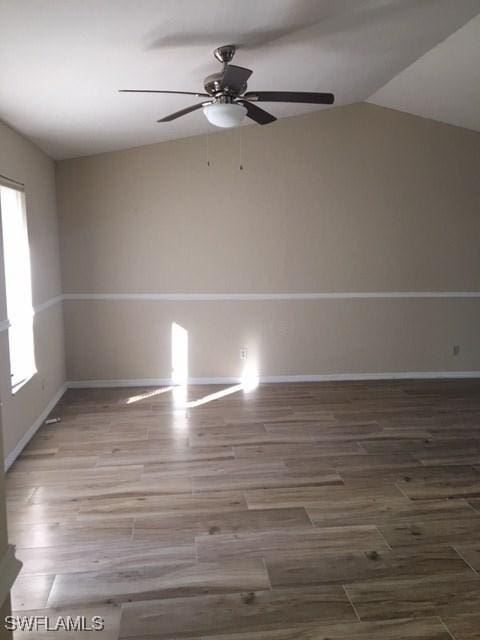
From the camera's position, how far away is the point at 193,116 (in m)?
4.26

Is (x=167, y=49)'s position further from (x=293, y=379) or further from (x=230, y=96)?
Answer: (x=293, y=379)

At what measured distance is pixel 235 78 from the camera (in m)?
2.64

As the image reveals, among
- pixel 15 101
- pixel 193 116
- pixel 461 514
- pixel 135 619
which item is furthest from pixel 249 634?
pixel 193 116

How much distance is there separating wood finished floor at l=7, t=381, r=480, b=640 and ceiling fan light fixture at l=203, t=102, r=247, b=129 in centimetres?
219

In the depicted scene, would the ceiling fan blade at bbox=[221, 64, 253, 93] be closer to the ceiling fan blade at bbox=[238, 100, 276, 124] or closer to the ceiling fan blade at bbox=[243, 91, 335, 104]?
the ceiling fan blade at bbox=[243, 91, 335, 104]

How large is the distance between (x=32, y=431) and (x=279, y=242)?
2.95 m

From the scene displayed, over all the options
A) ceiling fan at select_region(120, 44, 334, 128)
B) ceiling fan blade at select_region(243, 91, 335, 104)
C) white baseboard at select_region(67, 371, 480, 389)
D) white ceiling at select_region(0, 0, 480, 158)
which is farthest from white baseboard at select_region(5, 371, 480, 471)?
ceiling fan blade at select_region(243, 91, 335, 104)

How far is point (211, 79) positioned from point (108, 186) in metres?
2.61

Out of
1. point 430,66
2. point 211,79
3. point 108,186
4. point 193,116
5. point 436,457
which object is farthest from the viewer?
point 108,186

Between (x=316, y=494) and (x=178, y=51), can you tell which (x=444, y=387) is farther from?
(x=178, y=51)

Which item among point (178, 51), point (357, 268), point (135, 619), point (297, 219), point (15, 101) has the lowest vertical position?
point (135, 619)

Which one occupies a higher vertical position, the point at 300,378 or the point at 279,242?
the point at 279,242

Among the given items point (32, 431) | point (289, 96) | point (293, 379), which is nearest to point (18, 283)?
point (32, 431)

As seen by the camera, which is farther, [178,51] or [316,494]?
[316,494]
